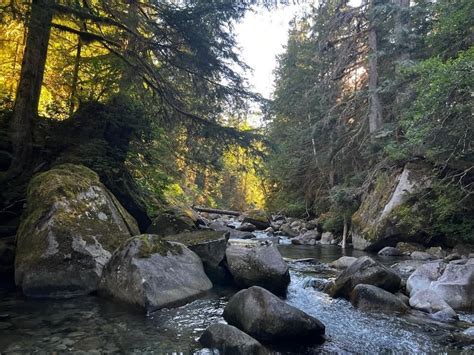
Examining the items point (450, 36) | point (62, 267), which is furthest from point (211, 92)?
point (450, 36)

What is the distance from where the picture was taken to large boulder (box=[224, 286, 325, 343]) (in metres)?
4.24

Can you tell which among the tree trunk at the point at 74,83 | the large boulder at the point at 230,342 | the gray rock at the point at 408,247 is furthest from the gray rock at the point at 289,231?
the large boulder at the point at 230,342

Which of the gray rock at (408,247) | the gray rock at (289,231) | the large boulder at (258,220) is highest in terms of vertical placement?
the large boulder at (258,220)

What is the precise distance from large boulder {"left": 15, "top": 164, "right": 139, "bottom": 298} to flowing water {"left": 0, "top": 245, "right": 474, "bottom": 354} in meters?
0.28

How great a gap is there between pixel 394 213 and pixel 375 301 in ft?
22.8

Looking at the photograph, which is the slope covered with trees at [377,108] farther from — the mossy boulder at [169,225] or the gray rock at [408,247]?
the mossy boulder at [169,225]

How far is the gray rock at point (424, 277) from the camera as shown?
6180 mm

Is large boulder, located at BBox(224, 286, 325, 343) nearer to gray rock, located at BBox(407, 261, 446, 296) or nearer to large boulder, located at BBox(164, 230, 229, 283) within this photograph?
large boulder, located at BBox(164, 230, 229, 283)

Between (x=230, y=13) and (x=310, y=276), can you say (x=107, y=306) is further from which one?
(x=230, y=13)

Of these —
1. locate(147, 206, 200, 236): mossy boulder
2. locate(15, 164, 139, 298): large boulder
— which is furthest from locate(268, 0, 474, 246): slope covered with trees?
locate(15, 164, 139, 298): large boulder

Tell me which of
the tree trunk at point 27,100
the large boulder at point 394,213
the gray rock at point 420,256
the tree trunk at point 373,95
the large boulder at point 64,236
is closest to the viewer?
the large boulder at point 64,236

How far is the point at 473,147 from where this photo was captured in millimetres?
9195

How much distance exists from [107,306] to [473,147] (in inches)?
352

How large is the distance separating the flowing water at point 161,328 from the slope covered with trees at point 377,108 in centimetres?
492
